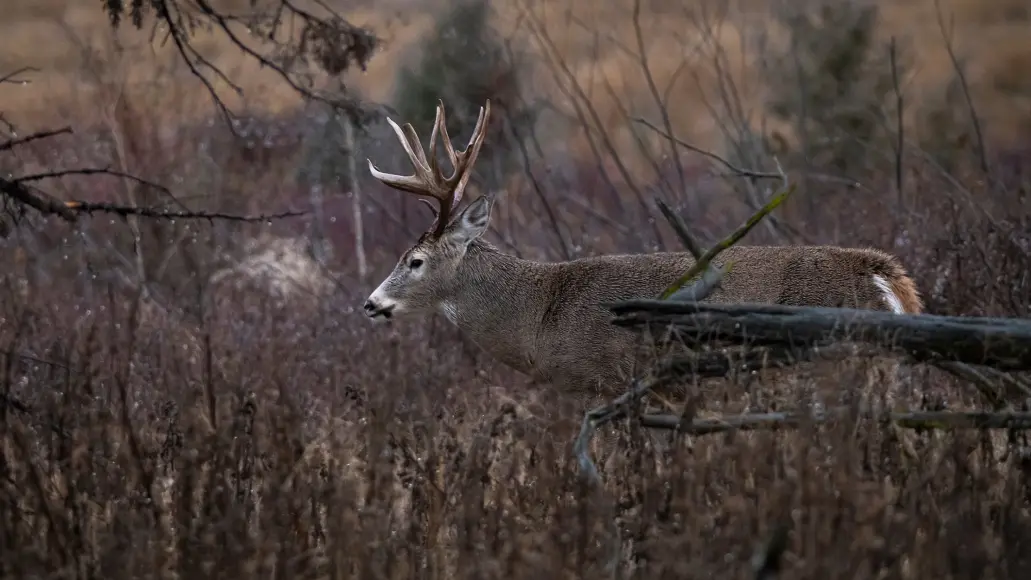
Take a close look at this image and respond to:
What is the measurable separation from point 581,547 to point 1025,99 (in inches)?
1244

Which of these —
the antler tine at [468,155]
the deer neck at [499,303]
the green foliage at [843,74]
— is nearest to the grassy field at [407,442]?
the deer neck at [499,303]

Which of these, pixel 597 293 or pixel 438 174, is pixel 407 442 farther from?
pixel 438 174

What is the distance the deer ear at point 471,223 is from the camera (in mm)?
8094

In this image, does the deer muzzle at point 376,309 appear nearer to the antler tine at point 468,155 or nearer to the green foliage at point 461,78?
the antler tine at point 468,155

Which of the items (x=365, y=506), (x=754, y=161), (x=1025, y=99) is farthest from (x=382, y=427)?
(x=1025, y=99)

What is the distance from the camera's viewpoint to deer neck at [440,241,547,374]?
313 inches

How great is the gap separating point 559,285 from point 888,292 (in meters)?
1.98

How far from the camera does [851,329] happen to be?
5.33 meters

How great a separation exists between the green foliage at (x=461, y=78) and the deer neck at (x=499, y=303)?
6.92m

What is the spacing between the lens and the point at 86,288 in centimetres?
1091

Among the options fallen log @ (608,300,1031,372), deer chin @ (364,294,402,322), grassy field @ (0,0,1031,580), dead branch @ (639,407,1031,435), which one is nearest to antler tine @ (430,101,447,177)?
deer chin @ (364,294,402,322)

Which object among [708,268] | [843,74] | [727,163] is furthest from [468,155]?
[843,74]

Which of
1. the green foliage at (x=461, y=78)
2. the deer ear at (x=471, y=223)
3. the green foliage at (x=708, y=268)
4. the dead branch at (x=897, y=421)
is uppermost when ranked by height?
the green foliage at (x=461, y=78)

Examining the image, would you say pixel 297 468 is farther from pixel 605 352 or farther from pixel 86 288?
pixel 86 288
